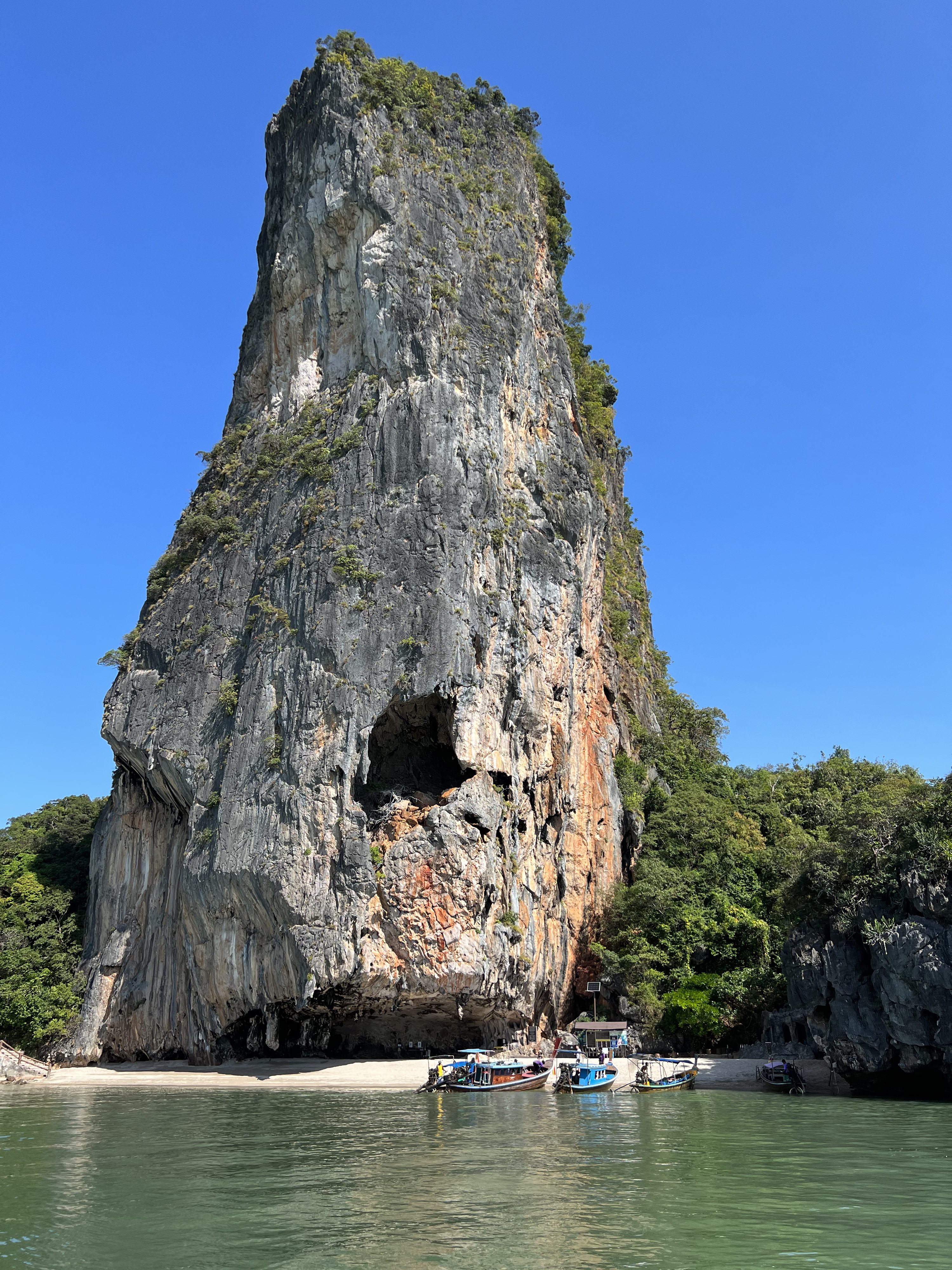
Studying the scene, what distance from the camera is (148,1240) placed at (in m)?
12.9

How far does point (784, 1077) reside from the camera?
29.1 metres

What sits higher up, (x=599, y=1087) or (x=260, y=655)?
(x=260, y=655)

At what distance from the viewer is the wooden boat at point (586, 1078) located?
2936 centimetres

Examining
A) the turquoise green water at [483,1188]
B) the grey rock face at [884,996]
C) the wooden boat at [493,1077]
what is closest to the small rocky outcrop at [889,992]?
the grey rock face at [884,996]

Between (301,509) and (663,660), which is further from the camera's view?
(663,660)

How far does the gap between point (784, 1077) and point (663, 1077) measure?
3.48 m

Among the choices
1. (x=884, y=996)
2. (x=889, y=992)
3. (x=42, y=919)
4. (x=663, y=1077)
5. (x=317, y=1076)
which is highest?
(x=42, y=919)

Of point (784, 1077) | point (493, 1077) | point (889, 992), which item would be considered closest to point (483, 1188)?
point (493, 1077)

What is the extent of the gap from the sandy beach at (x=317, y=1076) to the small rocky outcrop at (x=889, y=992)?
2.13 m

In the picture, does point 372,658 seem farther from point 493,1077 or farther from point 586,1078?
point 586,1078

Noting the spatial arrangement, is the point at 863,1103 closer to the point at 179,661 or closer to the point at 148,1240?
the point at 148,1240

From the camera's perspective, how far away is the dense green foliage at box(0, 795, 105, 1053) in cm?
3788

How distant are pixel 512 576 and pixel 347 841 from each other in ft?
41.4

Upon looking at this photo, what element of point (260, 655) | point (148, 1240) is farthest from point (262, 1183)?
point (260, 655)
